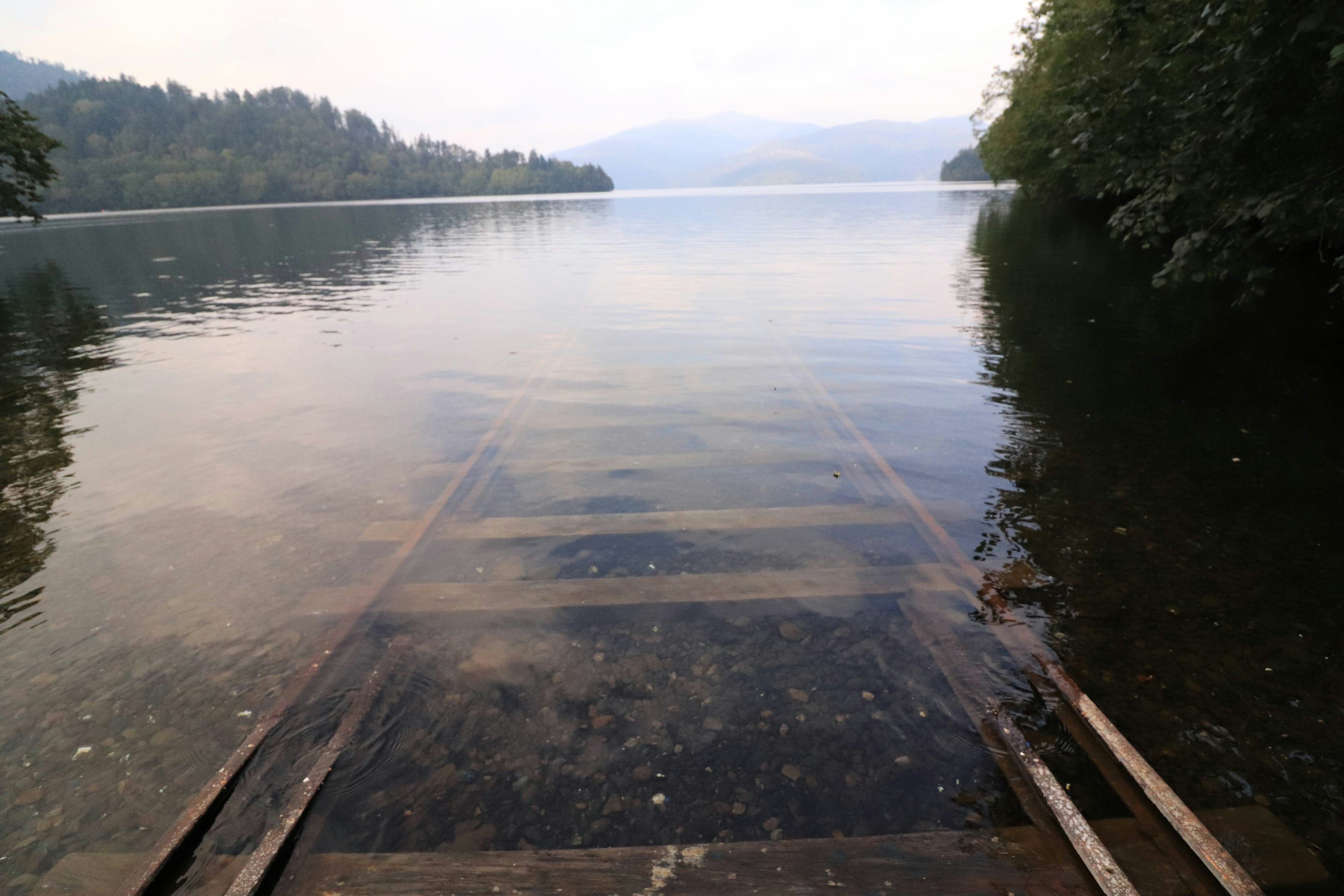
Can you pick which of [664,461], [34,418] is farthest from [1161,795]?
[34,418]

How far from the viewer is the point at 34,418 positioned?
43.2 ft

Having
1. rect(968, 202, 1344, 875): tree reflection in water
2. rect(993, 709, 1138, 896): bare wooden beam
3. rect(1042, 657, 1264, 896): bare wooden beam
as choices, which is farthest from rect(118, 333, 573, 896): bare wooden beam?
rect(968, 202, 1344, 875): tree reflection in water

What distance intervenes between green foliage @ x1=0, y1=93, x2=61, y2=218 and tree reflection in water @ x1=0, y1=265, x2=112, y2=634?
20.7 feet

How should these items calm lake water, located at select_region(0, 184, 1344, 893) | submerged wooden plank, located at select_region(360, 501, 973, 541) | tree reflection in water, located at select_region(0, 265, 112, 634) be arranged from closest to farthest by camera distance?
1. calm lake water, located at select_region(0, 184, 1344, 893)
2. tree reflection in water, located at select_region(0, 265, 112, 634)
3. submerged wooden plank, located at select_region(360, 501, 973, 541)

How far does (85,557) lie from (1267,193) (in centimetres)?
1699

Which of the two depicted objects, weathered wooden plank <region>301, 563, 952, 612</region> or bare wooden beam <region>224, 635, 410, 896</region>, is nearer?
bare wooden beam <region>224, 635, 410, 896</region>

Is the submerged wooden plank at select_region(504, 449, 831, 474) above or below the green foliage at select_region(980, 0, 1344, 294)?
below

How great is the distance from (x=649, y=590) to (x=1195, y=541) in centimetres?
567

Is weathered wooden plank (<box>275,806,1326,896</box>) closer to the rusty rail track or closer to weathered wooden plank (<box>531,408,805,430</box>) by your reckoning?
the rusty rail track

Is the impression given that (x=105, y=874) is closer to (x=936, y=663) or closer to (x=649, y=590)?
(x=649, y=590)

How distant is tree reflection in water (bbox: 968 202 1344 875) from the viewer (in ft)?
15.3

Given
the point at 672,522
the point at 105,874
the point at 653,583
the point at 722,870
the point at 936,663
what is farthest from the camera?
the point at 672,522

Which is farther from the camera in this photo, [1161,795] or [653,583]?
[653,583]

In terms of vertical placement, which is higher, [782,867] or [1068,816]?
[1068,816]
